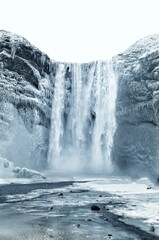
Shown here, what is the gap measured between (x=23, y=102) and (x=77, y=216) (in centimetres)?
3489

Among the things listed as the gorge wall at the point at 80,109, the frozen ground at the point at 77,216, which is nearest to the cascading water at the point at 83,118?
the gorge wall at the point at 80,109

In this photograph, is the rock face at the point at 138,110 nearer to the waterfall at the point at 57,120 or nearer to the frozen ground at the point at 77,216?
the waterfall at the point at 57,120

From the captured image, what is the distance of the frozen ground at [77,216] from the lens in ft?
47.4

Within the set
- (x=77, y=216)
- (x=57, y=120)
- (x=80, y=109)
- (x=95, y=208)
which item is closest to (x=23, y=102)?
(x=57, y=120)

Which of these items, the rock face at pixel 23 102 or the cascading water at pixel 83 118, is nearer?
the rock face at pixel 23 102

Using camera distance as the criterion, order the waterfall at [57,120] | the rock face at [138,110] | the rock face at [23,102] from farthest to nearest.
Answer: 1. the waterfall at [57,120]
2. the rock face at [23,102]
3. the rock face at [138,110]

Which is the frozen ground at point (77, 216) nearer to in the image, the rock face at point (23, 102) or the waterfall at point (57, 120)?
the rock face at point (23, 102)

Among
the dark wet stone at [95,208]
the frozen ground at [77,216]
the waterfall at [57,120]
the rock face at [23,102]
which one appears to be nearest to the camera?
the frozen ground at [77,216]

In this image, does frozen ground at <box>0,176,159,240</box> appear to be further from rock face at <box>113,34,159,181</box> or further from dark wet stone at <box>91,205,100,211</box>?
rock face at <box>113,34,159,181</box>

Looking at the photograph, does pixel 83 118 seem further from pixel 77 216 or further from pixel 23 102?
pixel 77 216

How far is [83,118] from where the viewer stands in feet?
194

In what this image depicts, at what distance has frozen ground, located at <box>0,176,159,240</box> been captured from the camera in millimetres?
14434

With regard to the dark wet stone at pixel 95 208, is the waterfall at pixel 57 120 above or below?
above

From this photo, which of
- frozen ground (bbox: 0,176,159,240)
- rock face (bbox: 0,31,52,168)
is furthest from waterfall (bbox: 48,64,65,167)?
frozen ground (bbox: 0,176,159,240)
